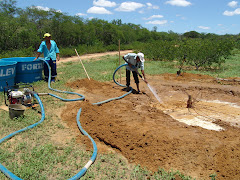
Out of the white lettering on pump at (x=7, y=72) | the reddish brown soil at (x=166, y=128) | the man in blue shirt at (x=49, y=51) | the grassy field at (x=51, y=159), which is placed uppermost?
the man in blue shirt at (x=49, y=51)

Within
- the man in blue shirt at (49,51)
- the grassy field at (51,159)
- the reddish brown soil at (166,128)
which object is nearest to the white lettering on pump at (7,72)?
the man in blue shirt at (49,51)

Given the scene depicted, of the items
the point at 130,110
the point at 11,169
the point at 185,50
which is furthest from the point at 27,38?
the point at 11,169

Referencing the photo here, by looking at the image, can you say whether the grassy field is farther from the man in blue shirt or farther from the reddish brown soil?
the man in blue shirt

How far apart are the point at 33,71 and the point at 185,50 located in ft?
26.4

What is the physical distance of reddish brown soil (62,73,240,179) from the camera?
3018 millimetres

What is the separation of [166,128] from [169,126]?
0.17m

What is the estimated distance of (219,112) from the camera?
17.2ft

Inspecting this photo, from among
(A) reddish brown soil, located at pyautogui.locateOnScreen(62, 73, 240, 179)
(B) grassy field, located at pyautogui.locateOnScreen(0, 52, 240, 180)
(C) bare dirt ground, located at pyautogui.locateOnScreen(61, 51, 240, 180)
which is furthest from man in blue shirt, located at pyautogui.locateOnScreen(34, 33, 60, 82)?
(B) grassy field, located at pyautogui.locateOnScreen(0, 52, 240, 180)

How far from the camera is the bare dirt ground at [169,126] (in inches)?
119

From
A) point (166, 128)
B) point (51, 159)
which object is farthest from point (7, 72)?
point (166, 128)

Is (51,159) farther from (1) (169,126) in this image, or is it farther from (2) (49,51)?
(2) (49,51)

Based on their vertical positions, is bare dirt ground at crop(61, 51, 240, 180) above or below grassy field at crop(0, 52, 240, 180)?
above

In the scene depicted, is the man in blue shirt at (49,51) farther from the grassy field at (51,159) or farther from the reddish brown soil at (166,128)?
the grassy field at (51,159)

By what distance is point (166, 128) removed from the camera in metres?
4.00
